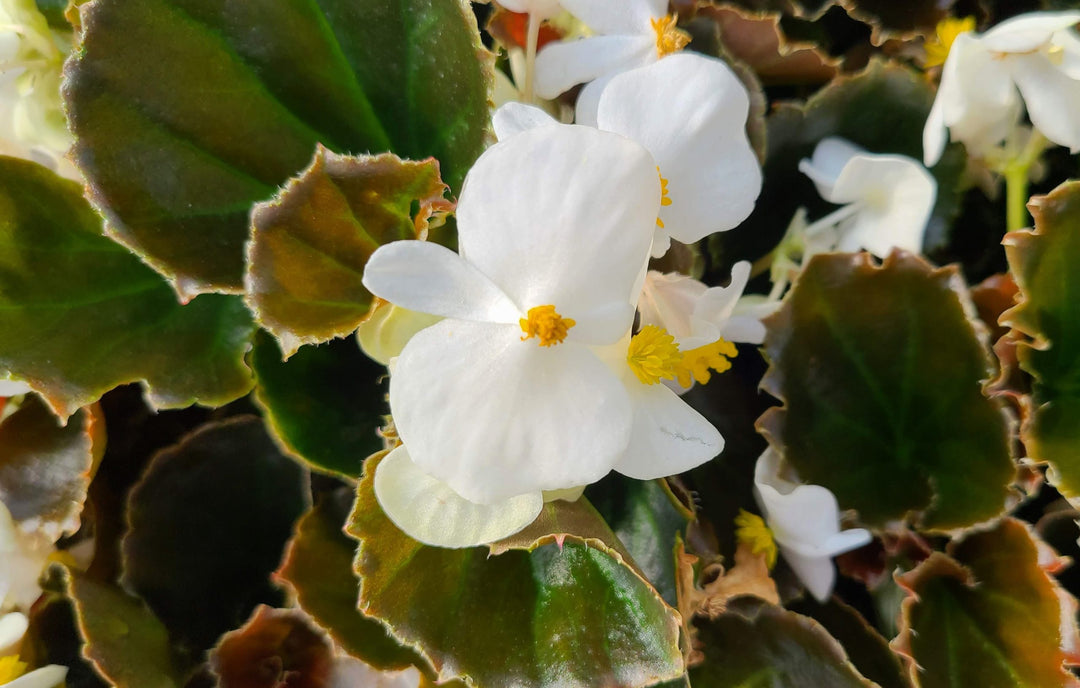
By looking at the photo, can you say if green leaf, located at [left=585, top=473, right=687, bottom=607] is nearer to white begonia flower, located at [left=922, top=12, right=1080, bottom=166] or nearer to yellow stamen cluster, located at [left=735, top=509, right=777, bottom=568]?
yellow stamen cluster, located at [left=735, top=509, right=777, bottom=568]

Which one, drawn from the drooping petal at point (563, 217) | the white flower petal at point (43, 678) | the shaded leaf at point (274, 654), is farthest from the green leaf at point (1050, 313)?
the white flower petal at point (43, 678)

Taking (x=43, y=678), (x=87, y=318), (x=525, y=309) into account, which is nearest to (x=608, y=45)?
(x=525, y=309)

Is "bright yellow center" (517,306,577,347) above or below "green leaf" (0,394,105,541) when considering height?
above

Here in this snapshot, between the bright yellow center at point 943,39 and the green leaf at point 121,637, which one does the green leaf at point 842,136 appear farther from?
the green leaf at point 121,637

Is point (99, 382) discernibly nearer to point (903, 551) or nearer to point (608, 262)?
point (608, 262)

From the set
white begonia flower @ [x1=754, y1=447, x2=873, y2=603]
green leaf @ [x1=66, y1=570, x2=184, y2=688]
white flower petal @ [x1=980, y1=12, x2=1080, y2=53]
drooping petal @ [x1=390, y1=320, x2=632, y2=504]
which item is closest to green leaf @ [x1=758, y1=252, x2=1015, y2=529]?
white begonia flower @ [x1=754, y1=447, x2=873, y2=603]

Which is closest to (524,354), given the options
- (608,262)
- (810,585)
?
(608,262)

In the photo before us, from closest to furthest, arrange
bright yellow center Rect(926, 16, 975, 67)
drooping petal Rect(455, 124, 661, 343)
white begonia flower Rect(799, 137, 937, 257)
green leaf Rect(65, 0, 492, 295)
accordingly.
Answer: drooping petal Rect(455, 124, 661, 343), green leaf Rect(65, 0, 492, 295), white begonia flower Rect(799, 137, 937, 257), bright yellow center Rect(926, 16, 975, 67)
